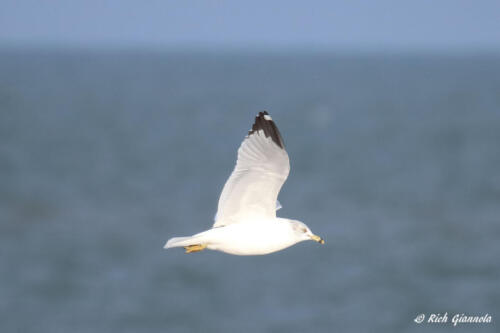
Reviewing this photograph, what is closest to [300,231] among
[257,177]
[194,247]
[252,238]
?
[252,238]

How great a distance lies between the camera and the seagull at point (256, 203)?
10.4m

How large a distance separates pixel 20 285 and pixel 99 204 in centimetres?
885

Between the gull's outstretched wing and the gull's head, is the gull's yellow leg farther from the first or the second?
the gull's head

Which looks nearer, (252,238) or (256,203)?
(252,238)

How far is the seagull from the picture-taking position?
10.4 meters

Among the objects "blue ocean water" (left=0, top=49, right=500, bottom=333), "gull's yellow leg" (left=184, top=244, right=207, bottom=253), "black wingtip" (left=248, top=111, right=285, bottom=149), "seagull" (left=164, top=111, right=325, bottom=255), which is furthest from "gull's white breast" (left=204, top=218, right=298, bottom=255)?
"blue ocean water" (left=0, top=49, right=500, bottom=333)

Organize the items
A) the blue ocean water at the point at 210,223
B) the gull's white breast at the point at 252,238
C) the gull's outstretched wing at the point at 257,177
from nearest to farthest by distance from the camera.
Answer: the gull's white breast at the point at 252,238 < the gull's outstretched wing at the point at 257,177 < the blue ocean water at the point at 210,223

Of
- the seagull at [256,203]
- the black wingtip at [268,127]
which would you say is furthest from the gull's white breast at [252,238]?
the black wingtip at [268,127]

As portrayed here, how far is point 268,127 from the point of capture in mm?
10586

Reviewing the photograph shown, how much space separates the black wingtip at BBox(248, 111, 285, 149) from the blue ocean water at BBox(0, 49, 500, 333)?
16.5 metres

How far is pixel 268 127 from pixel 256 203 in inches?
32.3

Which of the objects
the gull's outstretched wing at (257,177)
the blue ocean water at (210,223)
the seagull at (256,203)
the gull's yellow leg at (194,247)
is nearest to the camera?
the seagull at (256,203)

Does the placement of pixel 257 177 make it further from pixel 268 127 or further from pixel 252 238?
pixel 252 238

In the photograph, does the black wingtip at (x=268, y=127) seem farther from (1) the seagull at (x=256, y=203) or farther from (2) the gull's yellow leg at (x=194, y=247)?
(2) the gull's yellow leg at (x=194, y=247)
